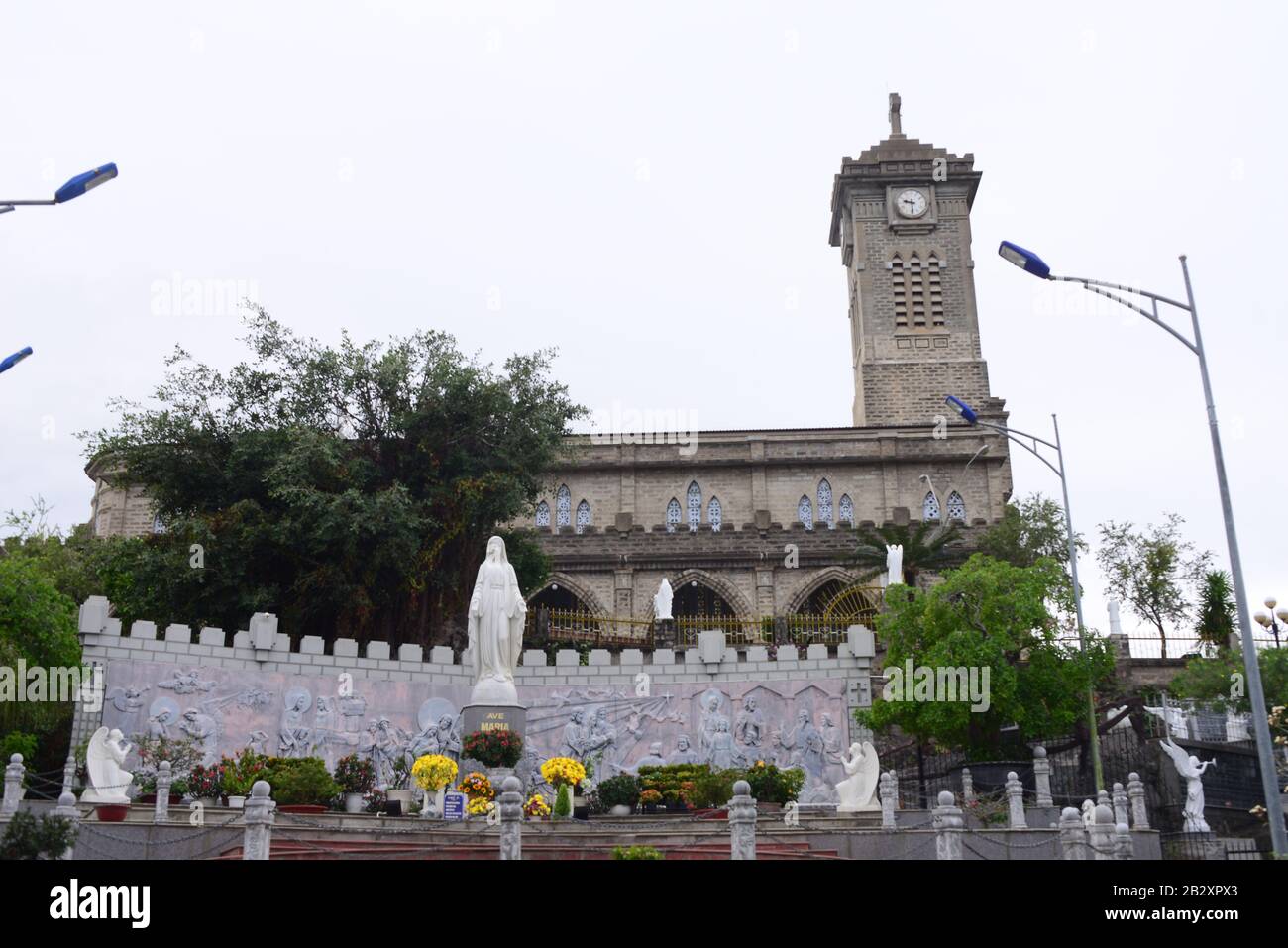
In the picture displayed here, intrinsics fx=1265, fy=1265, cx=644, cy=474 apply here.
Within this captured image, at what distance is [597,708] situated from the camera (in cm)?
2795

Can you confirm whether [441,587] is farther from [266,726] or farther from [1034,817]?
[1034,817]

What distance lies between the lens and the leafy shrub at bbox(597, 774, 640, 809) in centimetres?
2220

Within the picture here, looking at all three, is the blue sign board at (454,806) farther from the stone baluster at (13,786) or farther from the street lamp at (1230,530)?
the street lamp at (1230,530)

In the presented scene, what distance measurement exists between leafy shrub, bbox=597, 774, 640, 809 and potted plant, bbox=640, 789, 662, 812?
0.11 metres

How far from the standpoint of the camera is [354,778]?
23578 mm

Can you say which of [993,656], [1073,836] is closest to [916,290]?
[993,656]

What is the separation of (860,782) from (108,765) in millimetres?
12996

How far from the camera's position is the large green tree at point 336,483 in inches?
1203

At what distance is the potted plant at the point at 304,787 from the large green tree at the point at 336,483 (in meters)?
8.71

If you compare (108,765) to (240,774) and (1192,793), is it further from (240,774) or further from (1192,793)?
(1192,793)

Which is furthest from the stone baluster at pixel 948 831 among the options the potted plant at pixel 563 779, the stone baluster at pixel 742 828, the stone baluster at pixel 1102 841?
the potted plant at pixel 563 779
